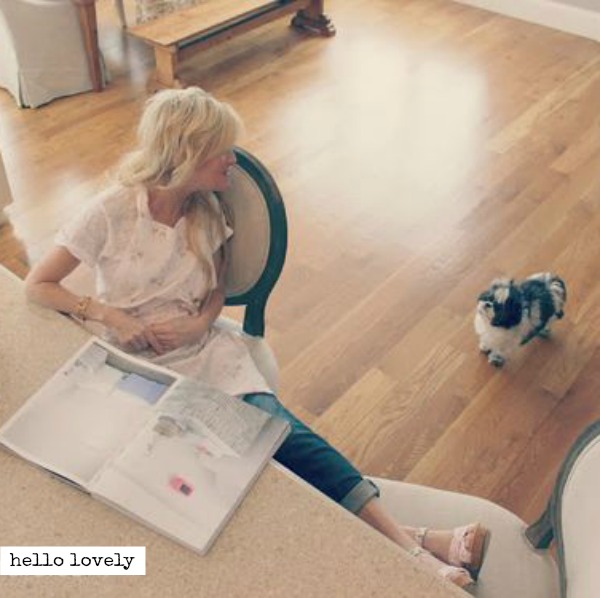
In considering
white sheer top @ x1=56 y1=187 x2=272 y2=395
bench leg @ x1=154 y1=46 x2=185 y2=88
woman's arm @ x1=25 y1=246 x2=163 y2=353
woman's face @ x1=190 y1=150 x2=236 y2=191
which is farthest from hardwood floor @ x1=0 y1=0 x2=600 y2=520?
woman's face @ x1=190 y1=150 x2=236 y2=191

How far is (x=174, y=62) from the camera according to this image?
3.67m

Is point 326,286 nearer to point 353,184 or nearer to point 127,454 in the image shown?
point 353,184

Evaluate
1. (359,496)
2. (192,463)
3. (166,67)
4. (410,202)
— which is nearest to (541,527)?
(359,496)

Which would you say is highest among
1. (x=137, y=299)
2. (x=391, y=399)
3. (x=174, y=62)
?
(x=137, y=299)

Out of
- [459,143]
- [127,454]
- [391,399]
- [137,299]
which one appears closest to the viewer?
[127,454]

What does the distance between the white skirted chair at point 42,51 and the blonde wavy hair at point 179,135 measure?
91.8 inches

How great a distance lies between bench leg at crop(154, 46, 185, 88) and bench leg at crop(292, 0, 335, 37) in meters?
0.99

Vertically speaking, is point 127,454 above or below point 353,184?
above

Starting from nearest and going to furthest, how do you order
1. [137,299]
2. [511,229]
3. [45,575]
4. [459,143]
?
[45,575], [137,299], [511,229], [459,143]

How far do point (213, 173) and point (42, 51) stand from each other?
2464 millimetres

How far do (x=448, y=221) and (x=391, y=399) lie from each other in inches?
39.2

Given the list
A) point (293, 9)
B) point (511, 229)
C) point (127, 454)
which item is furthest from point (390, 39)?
point (127, 454)

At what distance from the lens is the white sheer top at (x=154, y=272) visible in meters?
1.52

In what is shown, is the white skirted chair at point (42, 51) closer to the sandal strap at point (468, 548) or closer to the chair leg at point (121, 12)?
the chair leg at point (121, 12)
